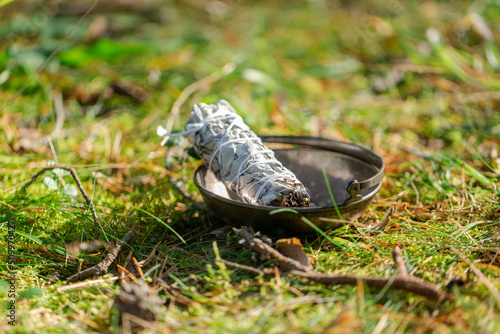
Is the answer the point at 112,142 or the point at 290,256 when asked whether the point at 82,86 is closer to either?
the point at 112,142

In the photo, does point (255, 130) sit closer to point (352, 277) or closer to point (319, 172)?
point (319, 172)

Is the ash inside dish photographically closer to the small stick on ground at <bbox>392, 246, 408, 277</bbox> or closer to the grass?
the grass

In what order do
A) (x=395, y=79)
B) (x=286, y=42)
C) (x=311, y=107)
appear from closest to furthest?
(x=311, y=107) → (x=395, y=79) → (x=286, y=42)

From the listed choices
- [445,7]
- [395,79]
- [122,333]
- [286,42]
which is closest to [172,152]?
[122,333]

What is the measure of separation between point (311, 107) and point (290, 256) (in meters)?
2.12

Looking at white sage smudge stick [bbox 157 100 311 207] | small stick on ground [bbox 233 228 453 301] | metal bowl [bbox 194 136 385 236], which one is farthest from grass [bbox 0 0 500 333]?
white sage smudge stick [bbox 157 100 311 207]

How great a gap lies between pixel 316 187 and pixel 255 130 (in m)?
0.93

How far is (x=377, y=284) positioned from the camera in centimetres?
133

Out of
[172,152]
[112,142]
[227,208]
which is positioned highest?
[227,208]

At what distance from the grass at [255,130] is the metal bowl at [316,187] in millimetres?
135

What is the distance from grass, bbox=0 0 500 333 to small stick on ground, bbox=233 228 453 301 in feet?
0.11

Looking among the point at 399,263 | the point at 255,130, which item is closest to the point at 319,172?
the point at 399,263

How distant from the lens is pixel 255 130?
9.35ft

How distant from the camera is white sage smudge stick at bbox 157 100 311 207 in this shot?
5.23 ft
